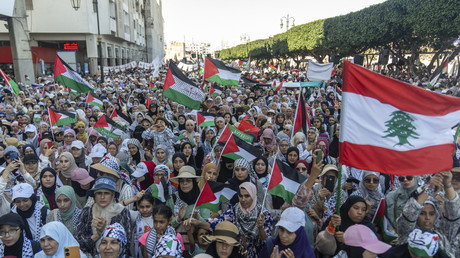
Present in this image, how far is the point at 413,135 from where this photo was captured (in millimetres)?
2955

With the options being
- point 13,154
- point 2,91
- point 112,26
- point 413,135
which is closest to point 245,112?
point 13,154

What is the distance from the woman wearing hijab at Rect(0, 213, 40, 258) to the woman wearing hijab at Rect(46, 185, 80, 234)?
0.41m

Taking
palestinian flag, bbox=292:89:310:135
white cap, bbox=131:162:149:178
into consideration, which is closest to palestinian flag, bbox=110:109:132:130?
white cap, bbox=131:162:149:178

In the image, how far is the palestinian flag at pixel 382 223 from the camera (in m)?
3.21

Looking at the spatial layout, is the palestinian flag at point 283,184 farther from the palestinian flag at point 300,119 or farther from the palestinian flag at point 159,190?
the palestinian flag at point 300,119

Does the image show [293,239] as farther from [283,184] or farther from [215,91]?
[215,91]

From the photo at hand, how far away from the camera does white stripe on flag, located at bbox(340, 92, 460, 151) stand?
295 centimetres

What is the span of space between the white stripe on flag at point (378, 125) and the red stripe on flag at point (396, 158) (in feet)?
0.15

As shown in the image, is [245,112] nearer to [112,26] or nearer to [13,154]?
[13,154]

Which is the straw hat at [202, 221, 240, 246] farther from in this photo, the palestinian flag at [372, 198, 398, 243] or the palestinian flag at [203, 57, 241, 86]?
the palestinian flag at [203, 57, 241, 86]

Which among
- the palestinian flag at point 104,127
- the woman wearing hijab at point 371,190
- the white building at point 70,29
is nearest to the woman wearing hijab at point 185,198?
the woman wearing hijab at point 371,190

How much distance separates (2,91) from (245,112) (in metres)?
9.82

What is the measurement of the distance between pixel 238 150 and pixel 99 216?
88.7 inches

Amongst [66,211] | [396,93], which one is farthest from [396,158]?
[66,211]
